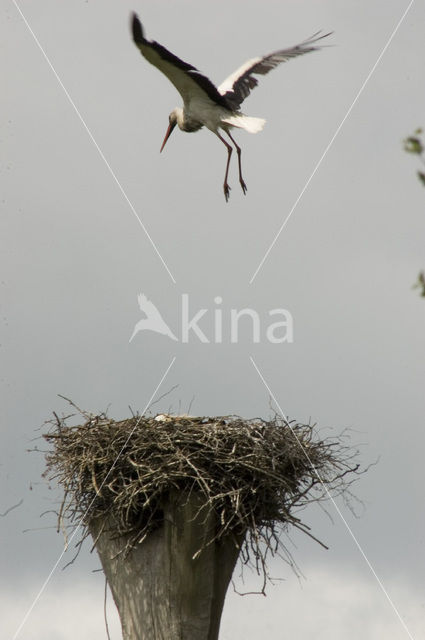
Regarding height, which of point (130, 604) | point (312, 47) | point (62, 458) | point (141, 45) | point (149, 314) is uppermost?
point (312, 47)

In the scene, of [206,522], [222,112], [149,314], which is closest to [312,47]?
[222,112]

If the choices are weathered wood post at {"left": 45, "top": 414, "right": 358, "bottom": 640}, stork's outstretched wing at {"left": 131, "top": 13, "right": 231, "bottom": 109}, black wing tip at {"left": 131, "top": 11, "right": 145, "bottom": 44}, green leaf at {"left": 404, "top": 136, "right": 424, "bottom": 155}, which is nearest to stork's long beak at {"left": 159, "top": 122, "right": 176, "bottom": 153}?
stork's outstretched wing at {"left": 131, "top": 13, "right": 231, "bottom": 109}

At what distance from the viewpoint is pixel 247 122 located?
9.81m

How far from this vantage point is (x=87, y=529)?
820 centimetres

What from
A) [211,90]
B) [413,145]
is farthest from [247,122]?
[413,145]

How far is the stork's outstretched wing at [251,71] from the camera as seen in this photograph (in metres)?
10.7

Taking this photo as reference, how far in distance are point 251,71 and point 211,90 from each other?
1.12 m

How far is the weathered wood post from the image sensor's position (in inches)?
307

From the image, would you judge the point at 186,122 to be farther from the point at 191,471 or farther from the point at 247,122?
the point at 191,471

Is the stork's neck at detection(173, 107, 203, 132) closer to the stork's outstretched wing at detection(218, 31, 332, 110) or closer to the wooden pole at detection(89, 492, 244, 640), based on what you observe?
the stork's outstretched wing at detection(218, 31, 332, 110)

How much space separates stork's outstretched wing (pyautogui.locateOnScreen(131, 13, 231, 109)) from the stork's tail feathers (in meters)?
0.23

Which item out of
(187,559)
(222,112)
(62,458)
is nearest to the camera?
(187,559)

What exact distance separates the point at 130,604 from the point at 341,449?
6.81ft

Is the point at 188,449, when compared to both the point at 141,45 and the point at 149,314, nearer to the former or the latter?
the point at 149,314
